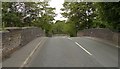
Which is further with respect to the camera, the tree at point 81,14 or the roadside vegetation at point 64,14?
the tree at point 81,14

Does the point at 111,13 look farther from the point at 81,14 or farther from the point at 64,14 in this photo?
the point at 64,14

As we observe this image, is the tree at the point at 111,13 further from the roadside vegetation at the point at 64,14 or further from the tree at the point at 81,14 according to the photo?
the tree at the point at 81,14

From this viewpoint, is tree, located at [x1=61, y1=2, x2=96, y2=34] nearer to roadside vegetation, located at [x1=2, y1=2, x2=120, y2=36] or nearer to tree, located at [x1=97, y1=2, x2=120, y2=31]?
roadside vegetation, located at [x1=2, y1=2, x2=120, y2=36]

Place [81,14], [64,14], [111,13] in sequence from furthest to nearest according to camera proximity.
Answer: [64,14] → [81,14] → [111,13]

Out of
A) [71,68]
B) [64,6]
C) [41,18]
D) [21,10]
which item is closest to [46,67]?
[71,68]

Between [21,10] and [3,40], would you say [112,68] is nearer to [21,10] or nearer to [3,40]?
[3,40]

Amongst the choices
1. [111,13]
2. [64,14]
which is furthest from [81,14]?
[111,13]

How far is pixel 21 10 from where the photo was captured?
179 feet

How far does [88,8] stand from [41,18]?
10416mm

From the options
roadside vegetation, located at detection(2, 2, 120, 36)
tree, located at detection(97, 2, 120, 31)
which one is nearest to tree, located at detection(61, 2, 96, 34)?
roadside vegetation, located at detection(2, 2, 120, 36)

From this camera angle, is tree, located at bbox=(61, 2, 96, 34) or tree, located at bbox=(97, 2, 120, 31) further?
tree, located at bbox=(61, 2, 96, 34)

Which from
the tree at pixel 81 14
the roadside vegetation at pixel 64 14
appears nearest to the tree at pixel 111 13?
the roadside vegetation at pixel 64 14

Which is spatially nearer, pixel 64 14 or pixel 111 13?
pixel 111 13

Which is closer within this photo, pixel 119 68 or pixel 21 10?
pixel 119 68
